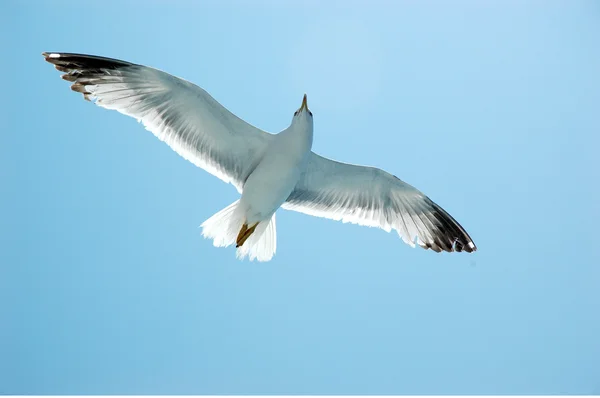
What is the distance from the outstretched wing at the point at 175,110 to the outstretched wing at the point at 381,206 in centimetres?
58

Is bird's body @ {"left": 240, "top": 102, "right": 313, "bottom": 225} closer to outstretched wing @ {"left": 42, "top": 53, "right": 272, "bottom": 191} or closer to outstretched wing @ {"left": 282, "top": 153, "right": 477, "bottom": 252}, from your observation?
outstretched wing @ {"left": 42, "top": 53, "right": 272, "bottom": 191}

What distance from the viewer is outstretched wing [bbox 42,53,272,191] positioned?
4676 mm

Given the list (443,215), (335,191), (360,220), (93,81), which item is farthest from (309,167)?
(93,81)

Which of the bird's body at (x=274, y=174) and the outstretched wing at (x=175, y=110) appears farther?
the bird's body at (x=274, y=174)

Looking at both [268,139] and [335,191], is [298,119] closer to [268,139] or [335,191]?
[268,139]

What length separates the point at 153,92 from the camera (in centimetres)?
478

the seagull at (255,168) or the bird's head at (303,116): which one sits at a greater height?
the bird's head at (303,116)

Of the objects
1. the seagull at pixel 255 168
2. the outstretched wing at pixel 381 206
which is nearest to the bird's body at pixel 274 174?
the seagull at pixel 255 168

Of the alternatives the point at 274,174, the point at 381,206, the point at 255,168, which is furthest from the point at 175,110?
the point at 381,206

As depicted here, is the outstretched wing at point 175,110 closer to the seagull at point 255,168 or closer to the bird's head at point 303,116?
the seagull at point 255,168

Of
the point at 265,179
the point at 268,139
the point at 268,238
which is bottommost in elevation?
the point at 268,238

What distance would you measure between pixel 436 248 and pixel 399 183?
26.6 inches

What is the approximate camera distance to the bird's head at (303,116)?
4.79 meters

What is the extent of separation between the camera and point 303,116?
15.7ft
